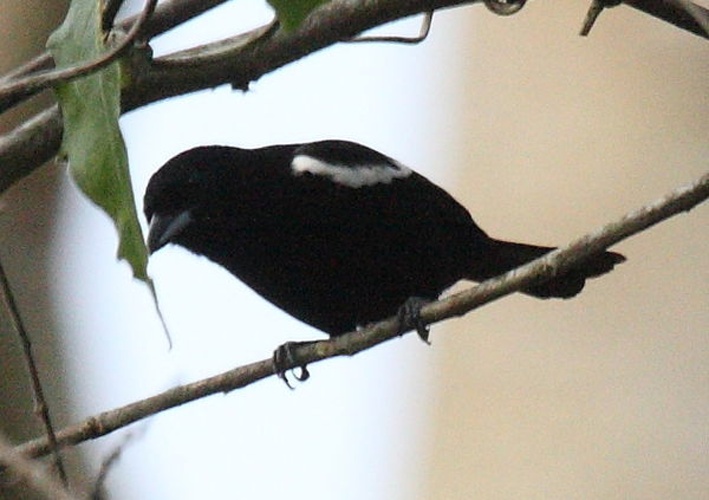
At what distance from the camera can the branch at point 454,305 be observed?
1186 millimetres

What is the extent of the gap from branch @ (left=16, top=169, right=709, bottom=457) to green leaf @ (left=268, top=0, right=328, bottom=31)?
1.61 ft

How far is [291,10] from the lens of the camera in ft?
2.71

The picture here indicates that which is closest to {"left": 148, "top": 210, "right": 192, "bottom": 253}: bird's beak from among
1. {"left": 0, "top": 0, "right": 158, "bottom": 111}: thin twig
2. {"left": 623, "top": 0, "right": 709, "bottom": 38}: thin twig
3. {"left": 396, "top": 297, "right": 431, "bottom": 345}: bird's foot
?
{"left": 396, "top": 297, "right": 431, "bottom": 345}: bird's foot

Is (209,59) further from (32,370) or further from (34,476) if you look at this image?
(34,476)

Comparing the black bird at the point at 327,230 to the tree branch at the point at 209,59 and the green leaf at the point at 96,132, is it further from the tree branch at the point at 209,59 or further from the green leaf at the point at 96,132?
the green leaf at the point at 96,132

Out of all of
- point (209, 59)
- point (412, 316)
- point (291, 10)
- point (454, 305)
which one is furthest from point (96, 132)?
point (412, 316)

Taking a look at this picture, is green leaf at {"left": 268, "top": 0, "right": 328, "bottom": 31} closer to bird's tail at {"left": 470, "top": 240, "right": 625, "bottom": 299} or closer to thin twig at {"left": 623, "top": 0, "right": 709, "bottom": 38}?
thin twig at {"left": 623, "top": 0, "right": 709, "bottom": 38}

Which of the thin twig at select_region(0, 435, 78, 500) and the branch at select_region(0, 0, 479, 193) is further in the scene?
the branch at select_region(0, 0, 479, 193)

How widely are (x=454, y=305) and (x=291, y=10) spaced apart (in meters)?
0.63

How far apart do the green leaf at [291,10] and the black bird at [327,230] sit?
1.46 metres

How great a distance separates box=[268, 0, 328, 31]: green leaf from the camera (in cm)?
82

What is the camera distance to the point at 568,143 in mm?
3432

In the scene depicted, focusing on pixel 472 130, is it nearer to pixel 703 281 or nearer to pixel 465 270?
pixel 703 281

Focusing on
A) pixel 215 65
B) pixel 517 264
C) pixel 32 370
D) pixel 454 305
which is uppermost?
pixel 215 65
